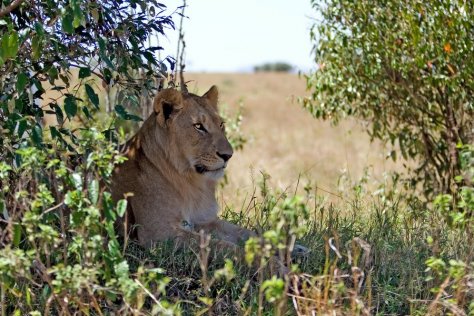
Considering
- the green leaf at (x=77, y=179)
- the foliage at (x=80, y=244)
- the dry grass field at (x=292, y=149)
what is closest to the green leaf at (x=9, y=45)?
the foliage at (x=80, y=244)

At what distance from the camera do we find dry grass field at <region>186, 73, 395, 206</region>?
12117 mm

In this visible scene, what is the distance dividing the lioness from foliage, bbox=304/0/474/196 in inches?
73.9

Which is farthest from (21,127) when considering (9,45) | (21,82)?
(9,45)

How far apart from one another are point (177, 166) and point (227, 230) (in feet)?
1.60

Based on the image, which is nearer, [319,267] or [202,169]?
[319,267]

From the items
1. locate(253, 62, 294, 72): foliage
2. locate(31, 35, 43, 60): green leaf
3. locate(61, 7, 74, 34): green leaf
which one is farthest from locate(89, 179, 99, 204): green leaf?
locate(253, 62, 294, 72): foliage

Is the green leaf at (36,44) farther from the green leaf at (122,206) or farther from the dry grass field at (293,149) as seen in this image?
the dry grass field at (293,149)

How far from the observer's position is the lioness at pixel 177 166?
5262 millimetres

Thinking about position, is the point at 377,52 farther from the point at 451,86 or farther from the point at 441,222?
the point at 441,222

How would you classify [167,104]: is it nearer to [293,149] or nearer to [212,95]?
[212,95]

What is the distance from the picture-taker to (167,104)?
5.36m

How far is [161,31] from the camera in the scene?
5125 mm

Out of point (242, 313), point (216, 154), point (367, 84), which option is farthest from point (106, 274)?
point (367, 84)

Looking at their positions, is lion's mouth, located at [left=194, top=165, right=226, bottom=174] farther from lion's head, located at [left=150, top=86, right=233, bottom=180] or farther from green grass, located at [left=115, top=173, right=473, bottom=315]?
green grass, located at [left=115, top=173, right=473, bottom=315]
